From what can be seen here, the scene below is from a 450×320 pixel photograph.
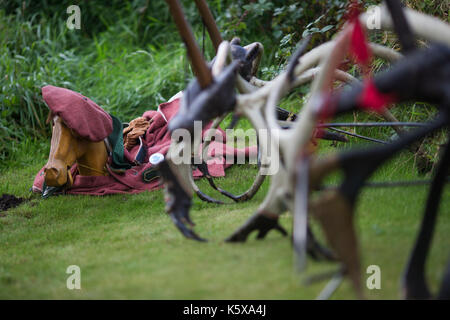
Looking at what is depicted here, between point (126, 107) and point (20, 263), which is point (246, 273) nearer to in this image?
point (20, 263)

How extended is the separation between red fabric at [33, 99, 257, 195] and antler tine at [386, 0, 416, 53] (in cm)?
237

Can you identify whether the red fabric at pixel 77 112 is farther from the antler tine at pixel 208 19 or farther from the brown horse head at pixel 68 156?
the antler tine at pixel 208 19

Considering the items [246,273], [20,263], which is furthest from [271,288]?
[20,263]

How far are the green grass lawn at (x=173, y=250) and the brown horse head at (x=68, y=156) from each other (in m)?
0.27

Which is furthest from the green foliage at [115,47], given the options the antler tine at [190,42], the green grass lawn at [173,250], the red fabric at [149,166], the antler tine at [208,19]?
the antler tine at [190,42]

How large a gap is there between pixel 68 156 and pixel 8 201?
2.82ft

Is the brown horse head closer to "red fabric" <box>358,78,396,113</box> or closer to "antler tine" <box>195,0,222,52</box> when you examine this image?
"antler tine" <box>195,0,222,52</box>

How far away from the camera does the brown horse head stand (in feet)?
10.8

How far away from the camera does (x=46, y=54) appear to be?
6.36m

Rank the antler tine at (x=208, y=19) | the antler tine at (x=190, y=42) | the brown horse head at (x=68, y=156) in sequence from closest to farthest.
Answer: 1. the antler tine at (x=190, y=42)
2. the antler tine at (x=208, y=19)
3. the brown horse head at (x=68, y=156)

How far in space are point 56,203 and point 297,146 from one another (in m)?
2.63

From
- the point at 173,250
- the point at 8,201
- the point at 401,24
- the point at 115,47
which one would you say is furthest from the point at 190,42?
the point at 115,47

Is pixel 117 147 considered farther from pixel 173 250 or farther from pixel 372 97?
pixel 372 97

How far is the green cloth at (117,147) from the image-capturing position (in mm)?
4012
